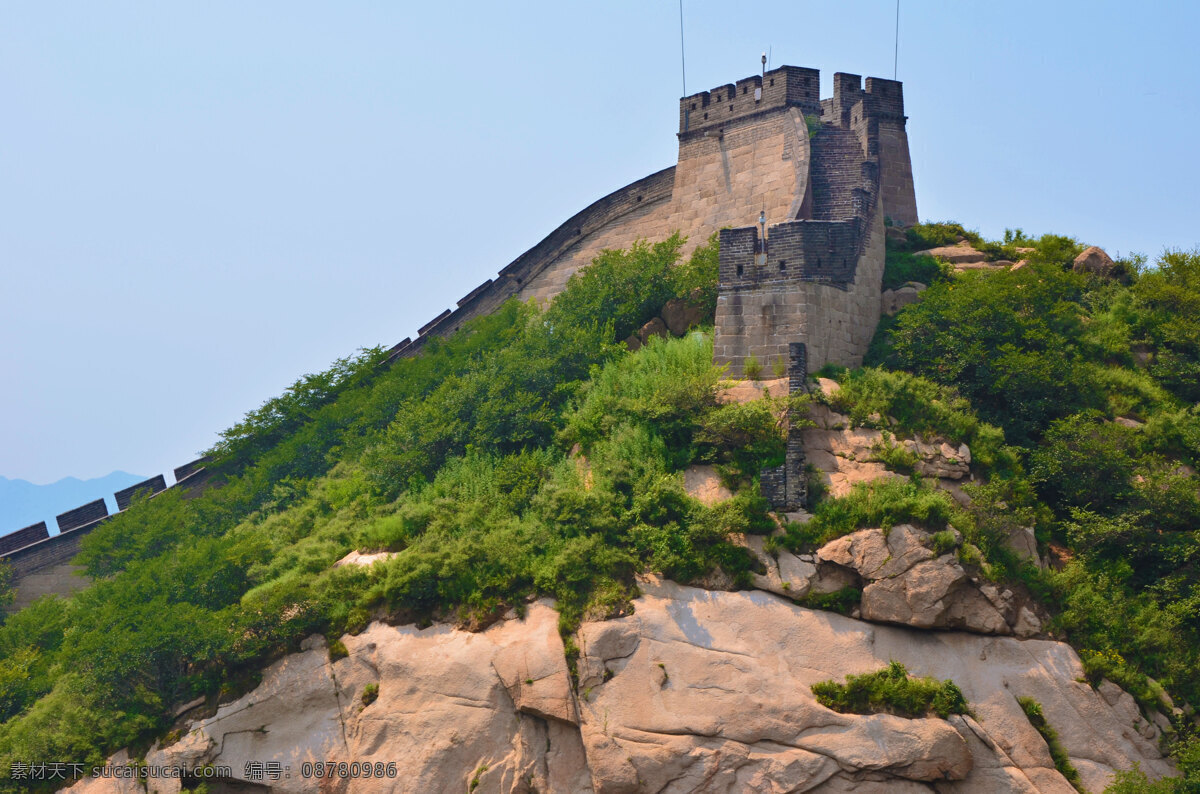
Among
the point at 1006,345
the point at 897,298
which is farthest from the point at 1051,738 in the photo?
the point at 897,298

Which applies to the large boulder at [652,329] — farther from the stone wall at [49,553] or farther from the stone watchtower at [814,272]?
the stone wall at [49,553]

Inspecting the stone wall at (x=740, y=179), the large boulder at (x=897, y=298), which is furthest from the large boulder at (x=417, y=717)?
the stone wall at (x=740, y=179)

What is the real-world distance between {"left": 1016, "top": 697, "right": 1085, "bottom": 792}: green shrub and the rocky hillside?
39 mm

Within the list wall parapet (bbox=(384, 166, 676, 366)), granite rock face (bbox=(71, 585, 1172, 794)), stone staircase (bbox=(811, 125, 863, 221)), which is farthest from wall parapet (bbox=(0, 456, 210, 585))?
stone staircase (bbox=(811, 125, 863, 221))

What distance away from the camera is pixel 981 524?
1797 cm

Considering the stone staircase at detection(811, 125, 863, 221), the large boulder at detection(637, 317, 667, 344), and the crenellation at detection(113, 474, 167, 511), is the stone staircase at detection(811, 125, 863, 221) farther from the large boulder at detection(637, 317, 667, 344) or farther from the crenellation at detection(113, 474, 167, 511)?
the crenellation at detection(113, 474, 167, 511)

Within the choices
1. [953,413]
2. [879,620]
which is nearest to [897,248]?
[953,413]

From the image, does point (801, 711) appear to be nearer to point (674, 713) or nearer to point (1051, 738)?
point (674, 713)

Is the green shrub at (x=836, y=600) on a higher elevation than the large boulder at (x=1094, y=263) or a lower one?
lower

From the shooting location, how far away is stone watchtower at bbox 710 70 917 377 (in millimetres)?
21047

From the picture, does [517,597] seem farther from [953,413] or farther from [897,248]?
[897,248]

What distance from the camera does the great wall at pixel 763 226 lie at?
21266mm

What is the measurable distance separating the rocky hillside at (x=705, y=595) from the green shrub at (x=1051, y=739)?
0.04m

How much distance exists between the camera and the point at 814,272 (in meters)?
21.3
